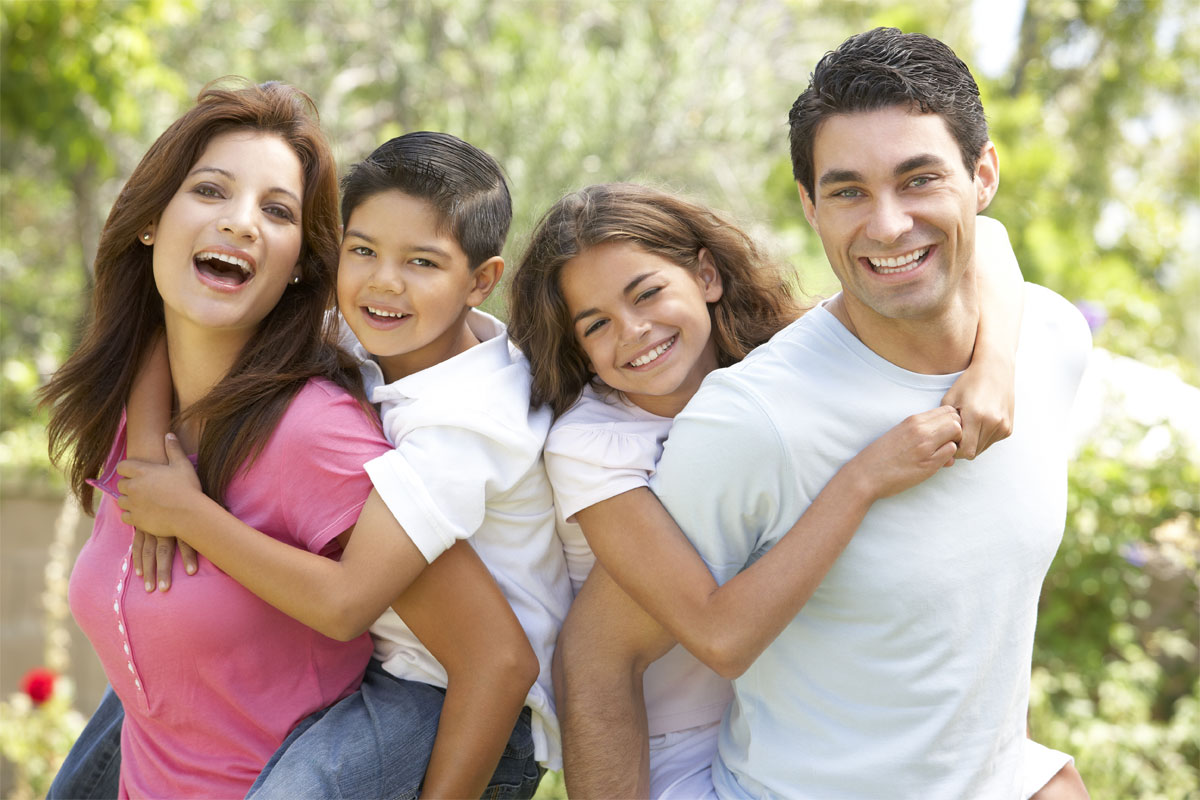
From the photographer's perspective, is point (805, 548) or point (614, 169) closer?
point (805, 548)

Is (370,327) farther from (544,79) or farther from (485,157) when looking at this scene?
(544,79)

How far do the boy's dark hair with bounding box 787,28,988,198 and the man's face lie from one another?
0.06ft

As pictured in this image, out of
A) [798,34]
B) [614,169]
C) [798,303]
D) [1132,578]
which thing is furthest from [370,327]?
[798,34]

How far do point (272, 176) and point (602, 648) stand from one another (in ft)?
3.82

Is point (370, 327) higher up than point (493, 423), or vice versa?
point (370, 327)

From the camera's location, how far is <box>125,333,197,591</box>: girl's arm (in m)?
2.06

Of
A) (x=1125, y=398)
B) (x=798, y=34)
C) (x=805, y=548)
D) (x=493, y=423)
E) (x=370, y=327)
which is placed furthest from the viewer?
(x=798, y=34)

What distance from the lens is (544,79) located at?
686cm

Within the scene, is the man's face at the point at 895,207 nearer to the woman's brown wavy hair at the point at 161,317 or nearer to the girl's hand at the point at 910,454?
the girl's hand at the point at 910,454

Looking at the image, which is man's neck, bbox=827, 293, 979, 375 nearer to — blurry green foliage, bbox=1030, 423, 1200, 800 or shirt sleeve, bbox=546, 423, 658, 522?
shirt sleeve, bbox=546, 423, 658, 522

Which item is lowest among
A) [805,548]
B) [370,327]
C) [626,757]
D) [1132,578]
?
[1132,578]

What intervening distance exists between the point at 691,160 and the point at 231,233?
5511 millimetres

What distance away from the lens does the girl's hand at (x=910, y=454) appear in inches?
71.5

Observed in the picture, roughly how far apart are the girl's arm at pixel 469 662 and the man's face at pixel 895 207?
873mm
